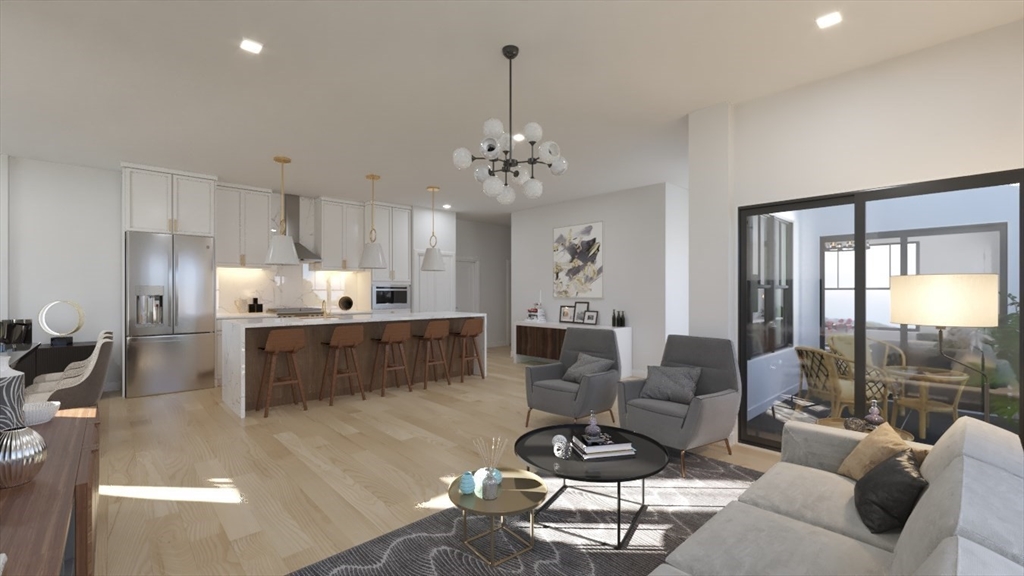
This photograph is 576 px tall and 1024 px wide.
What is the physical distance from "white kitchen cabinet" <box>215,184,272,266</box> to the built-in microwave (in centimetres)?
187

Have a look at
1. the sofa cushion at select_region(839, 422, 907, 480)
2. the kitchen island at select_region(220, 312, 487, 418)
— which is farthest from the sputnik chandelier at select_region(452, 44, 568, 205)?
the kitchen island at select_region(220, 312, 487, 418)

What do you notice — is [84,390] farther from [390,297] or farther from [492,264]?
[492,264]

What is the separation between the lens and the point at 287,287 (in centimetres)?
768

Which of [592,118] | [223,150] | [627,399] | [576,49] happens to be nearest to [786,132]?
[592,118]

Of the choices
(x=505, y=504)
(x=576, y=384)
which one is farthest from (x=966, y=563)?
(x=576, y=384)

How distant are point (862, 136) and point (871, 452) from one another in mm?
2396

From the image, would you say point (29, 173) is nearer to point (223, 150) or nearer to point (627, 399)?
point (223, 150)

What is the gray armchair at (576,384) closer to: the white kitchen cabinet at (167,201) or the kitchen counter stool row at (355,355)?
the kitchen counter stool row at (355,355)

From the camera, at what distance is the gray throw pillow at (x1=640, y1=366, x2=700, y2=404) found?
3.74 metres

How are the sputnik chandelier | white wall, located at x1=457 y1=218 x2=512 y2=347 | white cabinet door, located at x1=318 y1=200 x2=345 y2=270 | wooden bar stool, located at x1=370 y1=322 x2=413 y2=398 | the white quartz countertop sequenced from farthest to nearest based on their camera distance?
1. white wall, located at x1=457 y1=218 x2=512 y2=347
2. white cabinet door, located at x1=318 y1=200 x2=345 y2=270
3. wooden bar stool, located at x1=370 y1=322 x2=413 y2=398
4. the white quartz countertop
5. the sputnik chandelier

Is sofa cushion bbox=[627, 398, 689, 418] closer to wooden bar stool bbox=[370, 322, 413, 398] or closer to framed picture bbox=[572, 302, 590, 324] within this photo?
wooden bar stool bbox=[370, 322, 413, 398]

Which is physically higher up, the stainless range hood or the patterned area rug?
the stainless range hood

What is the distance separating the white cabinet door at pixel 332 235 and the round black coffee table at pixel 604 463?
5.82 m

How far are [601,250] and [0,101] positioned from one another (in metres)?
6.92
